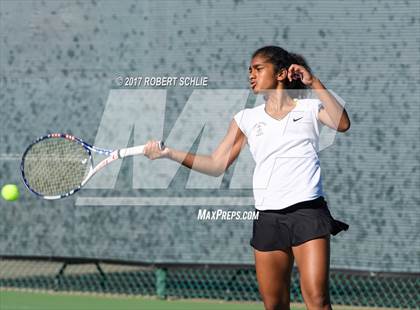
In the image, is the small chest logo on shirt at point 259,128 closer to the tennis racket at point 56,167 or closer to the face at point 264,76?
the face at point 264,76

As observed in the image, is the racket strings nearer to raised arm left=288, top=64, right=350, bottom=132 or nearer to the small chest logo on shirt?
the small chest logo on shirt

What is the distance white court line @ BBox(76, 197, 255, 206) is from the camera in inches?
342

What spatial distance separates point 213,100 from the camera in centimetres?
876

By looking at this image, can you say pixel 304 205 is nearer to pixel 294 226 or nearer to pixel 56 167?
pixel 294 226

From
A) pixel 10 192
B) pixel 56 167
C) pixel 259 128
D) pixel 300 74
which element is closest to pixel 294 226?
pixel 259 128

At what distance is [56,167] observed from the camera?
843 cm

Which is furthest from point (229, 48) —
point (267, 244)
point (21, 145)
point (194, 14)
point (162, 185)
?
point (267, 244)

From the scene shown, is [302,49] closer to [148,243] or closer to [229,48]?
[229,48]

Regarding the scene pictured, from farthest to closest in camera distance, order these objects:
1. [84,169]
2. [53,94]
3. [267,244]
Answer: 1. [53,94]
2. [84,169]
3. [267,244]

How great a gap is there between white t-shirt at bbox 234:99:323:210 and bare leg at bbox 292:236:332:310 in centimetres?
26

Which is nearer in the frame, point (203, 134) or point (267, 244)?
point (267, 244)

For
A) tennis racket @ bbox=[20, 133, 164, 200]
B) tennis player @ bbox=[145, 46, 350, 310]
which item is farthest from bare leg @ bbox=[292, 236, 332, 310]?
tennis racket @ bbox=[20, 133, 164, 200]

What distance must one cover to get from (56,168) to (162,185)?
40.9 inches

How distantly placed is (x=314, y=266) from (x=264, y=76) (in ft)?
3.45
